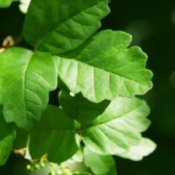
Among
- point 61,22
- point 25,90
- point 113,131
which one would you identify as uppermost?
point 61,22

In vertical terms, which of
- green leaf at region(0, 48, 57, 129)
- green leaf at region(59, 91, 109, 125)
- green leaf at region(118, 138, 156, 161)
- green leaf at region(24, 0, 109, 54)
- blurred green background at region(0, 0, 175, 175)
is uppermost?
green leaf at region(24, 0, 109, 54)

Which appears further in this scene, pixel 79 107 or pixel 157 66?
pixel 157 66

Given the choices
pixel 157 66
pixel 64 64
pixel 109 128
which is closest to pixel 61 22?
pixel 64 64

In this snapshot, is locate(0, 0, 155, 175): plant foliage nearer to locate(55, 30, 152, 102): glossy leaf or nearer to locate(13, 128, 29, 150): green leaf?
locate(55, 30, 152, 102): glossy leaf

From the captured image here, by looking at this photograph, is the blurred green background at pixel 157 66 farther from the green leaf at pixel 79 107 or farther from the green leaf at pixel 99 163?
the green leaf at pixel 79 107

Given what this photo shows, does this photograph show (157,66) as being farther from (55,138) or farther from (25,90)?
(25,90)

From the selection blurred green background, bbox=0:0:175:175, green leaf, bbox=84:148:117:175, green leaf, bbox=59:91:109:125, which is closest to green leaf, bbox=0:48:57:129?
green leaf, bbox=59:91:109:125

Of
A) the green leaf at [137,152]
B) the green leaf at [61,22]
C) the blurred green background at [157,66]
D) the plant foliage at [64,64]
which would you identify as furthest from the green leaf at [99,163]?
the blurred green background at [157,66]
